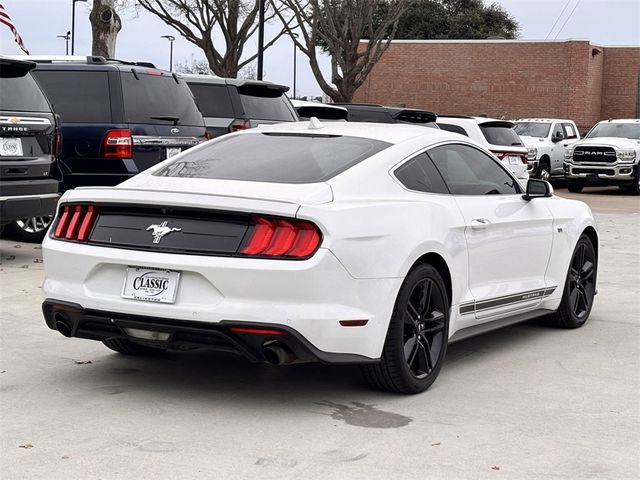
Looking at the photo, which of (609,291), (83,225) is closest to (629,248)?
(609,291)

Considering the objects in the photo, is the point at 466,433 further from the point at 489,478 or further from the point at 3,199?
the point at 3,199

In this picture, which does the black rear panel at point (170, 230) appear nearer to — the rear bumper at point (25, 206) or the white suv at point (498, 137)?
the rear bumper at point (25, 206)

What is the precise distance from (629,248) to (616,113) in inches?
1431

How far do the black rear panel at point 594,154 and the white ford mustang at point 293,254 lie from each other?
2201 centimetres

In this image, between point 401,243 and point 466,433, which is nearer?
point 466,433

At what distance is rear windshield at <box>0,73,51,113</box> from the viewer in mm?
10727

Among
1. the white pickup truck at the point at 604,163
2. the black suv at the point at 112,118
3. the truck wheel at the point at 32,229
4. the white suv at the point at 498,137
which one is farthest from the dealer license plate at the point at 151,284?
the white pickup truck at the point at 604,163

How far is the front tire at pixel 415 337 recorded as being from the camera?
6.10 metres

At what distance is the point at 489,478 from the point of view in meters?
4.86

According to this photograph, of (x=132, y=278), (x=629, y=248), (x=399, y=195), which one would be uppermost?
(x=399, y=195)

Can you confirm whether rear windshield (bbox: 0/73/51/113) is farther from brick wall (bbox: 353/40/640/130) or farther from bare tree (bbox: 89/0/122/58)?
brick wall (bbox: 353/40/640/130)

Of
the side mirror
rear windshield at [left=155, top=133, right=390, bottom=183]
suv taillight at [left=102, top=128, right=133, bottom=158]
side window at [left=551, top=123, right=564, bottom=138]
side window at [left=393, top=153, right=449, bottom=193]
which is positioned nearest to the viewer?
rear windshield at [left=155, top=133, right=390, bottom=183]

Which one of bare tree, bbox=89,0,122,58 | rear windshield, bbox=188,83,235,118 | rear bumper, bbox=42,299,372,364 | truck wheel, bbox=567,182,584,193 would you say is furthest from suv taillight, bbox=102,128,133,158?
truck wheel, bbox=567,182,584,193

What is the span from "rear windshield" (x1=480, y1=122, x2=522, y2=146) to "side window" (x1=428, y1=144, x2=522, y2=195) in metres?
13.0
